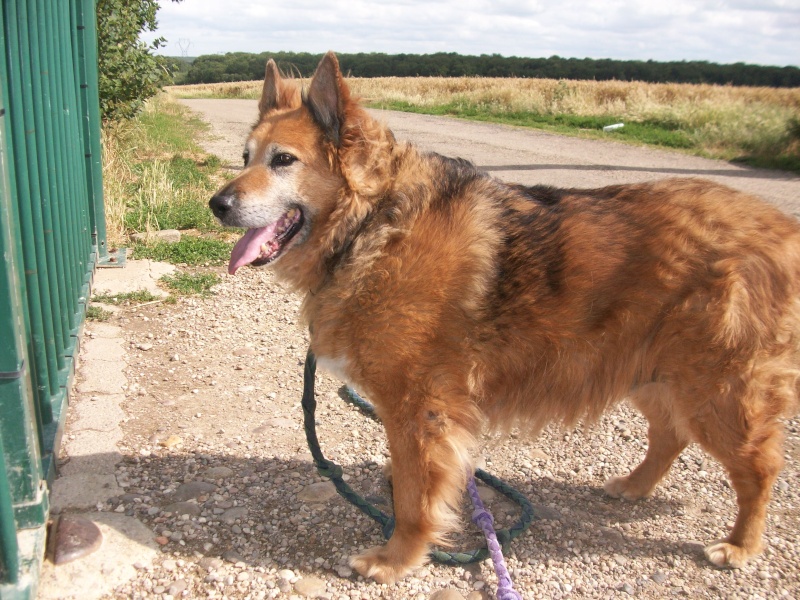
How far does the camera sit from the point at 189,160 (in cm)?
1151

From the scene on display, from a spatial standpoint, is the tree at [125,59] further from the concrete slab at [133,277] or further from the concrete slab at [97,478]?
the concrete slab at [97,478]

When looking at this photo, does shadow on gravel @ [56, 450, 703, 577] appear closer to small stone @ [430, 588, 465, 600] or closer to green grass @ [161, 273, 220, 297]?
small stone @ [430, 588, 465, 600]

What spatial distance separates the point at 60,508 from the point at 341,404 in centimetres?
179

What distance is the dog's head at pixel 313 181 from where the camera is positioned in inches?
120

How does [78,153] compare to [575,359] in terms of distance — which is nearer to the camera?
[575,359]

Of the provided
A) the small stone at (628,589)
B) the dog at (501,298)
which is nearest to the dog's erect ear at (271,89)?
the dog at (501,298)

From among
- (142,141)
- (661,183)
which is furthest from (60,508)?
(142,141)

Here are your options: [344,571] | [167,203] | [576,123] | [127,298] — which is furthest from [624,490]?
[576,123]

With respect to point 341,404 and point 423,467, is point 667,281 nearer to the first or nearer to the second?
point 423,467

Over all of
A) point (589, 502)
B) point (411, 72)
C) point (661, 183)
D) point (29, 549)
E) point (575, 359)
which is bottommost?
point (589, 502)

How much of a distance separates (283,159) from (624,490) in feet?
8.46

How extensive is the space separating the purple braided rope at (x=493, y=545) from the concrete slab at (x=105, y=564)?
1.53 metres

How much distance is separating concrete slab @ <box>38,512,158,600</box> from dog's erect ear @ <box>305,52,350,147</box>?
2.07 meters

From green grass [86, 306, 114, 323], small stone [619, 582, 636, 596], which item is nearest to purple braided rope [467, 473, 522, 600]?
small stone [619, 582, 636, 596]
